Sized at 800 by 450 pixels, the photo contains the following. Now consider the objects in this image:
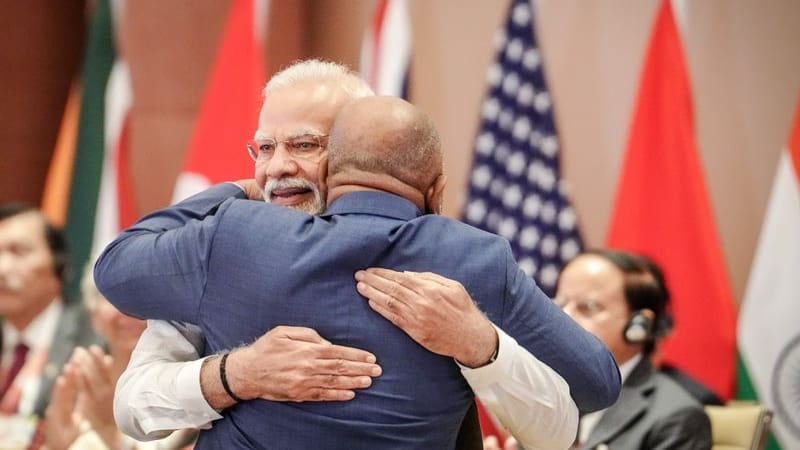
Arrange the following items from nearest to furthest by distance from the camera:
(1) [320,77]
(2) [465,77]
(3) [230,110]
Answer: (1) [320,77], (3) [230,110], (2) [465,77]

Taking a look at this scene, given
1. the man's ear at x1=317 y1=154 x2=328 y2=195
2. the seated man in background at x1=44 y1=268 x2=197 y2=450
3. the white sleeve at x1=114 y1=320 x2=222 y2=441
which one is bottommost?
the seated man in background at x1=44 y1=268 x2=197 y2=450

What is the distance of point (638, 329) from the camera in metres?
3.56

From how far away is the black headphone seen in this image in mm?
3559

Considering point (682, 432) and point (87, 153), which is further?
point (87, 153)

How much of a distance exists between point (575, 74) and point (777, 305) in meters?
1.47

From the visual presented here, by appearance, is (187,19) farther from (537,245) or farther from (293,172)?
(293,172)

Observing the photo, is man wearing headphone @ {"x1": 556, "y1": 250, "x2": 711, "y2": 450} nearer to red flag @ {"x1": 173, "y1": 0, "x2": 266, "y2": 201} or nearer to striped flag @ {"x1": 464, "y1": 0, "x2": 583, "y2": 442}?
striped flag @ {"x1": 464, "y1": 0, "x2": 583, "y2": 442}

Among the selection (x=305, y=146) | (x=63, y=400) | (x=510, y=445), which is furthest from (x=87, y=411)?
(x=305, y=146)

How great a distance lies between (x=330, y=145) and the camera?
6.03 ft

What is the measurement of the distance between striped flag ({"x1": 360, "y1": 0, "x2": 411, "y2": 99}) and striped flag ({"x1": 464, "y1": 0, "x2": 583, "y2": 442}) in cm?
41

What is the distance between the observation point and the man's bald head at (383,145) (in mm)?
1781

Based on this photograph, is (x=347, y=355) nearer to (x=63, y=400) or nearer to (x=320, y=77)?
(x=320, y=77)

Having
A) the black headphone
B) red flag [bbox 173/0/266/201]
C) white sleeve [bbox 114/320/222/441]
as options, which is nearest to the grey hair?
white sleeve [bbox 114/320/222/441]

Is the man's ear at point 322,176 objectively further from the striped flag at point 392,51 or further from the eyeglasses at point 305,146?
the striped flag at point 392,51
